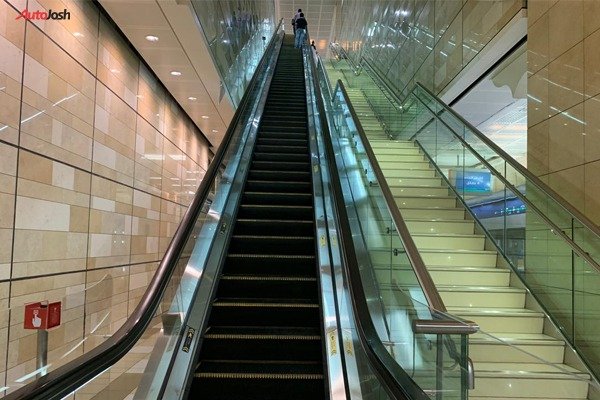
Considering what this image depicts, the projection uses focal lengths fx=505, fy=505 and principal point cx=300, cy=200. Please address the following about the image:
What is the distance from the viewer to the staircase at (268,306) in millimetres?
3434

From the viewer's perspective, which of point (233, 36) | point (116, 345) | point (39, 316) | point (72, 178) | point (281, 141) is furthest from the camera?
point (233, 36)

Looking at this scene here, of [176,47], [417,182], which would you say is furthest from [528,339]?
[176,47]

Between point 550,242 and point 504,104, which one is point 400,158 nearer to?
point 504,104

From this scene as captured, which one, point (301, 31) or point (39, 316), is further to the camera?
point (301, 31)

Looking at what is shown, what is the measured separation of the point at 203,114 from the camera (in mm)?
10891

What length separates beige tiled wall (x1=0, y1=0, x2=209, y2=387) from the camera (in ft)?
13.8

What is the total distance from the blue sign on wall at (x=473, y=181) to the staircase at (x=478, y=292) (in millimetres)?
256

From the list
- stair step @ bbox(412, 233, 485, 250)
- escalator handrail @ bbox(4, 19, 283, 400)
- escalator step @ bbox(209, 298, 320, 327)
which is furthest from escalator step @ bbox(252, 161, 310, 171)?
escalator step @ bbox(209, 298, 320, 327)

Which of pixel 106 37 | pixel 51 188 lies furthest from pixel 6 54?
pixel 106 37

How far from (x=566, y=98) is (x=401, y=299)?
3180mm

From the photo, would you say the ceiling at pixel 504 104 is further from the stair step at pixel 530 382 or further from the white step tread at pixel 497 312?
the stair step at pixel 530 382

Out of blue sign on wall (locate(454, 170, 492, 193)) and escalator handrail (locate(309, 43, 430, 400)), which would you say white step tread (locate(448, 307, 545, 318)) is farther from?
blue sign on wall (locate(454, 170, 492, 193))

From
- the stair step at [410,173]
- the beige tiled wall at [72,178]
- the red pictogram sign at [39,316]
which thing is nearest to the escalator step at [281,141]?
the stair step at [410,173]

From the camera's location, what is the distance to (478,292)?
4.45m
